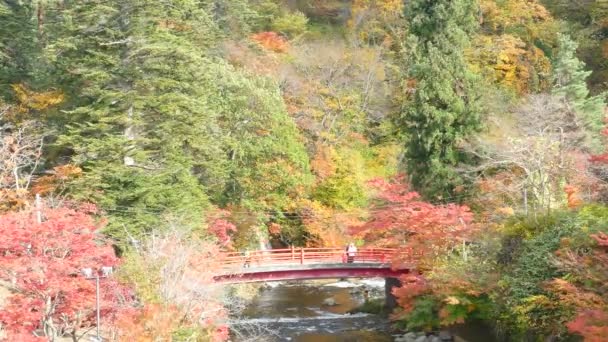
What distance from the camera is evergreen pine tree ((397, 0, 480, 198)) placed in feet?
96.3

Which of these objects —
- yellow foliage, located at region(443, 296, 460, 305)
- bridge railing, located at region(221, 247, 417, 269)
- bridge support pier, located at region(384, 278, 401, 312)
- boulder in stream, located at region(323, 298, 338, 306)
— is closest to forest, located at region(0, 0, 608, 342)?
yellow foliage, located at region(443, 296, 460, 305)

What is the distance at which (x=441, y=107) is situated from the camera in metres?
29.9

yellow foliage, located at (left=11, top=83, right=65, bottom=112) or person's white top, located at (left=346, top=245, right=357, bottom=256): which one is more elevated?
yellow foliage, located at (left=11, top=83, right=65, bottom=112)

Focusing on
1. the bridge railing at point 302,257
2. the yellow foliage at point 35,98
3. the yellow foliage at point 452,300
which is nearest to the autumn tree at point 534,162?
the yellow foliage at point 452,300

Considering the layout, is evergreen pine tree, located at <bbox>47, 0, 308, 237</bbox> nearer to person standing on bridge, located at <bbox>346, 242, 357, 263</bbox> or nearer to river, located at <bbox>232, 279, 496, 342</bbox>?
river, located at <bbox>232, 279, 496, 342</bbox>

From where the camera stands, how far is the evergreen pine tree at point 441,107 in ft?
96.3

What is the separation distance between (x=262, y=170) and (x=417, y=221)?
31.2ft

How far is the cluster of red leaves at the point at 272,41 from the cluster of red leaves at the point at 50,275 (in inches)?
1152

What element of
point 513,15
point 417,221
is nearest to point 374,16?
point 513,15

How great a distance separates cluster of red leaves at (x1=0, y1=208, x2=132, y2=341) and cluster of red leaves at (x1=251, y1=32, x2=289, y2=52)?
96.0ft

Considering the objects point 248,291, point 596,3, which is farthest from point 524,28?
point 248,291

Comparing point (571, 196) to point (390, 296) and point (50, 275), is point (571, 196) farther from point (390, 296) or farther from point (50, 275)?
point (50, 275)

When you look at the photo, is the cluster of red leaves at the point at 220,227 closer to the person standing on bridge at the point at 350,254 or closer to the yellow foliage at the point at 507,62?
the person standing on bridge at the point at 350,254

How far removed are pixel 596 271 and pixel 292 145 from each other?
18.8 m
